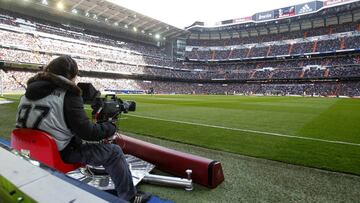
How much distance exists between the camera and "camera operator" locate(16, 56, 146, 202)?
239 cm

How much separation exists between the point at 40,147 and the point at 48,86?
65 cm

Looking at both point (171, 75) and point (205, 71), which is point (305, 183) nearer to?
point (171, 75)

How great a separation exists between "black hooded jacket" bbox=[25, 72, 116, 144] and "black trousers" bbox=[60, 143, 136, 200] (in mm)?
238

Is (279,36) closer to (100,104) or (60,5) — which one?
(60,5)

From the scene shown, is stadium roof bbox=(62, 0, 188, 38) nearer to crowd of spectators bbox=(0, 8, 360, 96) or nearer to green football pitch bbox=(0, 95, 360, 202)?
crowd of spectators bbox=(0, 8, 360, 96)

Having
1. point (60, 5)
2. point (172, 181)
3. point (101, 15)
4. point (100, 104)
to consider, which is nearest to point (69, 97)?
point (100, 104)

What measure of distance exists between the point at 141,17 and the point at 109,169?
57.0 meters

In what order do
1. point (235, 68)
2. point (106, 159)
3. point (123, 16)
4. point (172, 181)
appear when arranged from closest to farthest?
point (106, 159) < point (172, 181) < point (123, 16) < point (235, 68)

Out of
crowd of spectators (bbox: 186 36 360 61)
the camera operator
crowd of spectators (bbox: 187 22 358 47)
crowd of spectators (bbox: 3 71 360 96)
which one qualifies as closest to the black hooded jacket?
the camera operator

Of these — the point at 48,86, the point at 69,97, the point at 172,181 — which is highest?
the point at 48,86

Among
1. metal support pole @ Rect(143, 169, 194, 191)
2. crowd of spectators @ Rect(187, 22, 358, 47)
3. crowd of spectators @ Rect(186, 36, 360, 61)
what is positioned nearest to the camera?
metal support pole @ Rect(143, 169, 194, 191)

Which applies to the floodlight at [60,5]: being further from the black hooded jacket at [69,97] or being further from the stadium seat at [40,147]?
the black hooded jacket at [69,97]

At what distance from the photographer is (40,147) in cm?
252

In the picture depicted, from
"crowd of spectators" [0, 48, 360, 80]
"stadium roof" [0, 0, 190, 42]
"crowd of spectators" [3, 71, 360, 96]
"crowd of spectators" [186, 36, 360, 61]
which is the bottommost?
"crowd of spectators" [3, 71, 360, 96]
